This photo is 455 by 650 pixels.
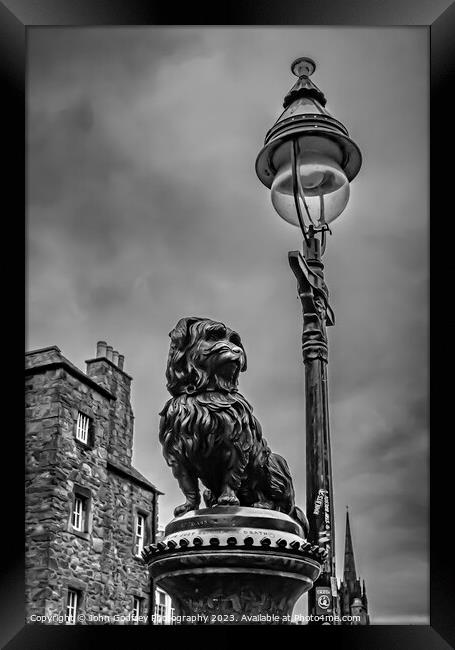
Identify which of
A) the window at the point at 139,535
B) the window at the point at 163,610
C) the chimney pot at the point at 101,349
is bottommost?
the window at the point at 163,610

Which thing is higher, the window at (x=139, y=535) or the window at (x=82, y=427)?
the window at (x=82, y=427)

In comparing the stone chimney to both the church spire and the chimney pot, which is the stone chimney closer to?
the chimney pot

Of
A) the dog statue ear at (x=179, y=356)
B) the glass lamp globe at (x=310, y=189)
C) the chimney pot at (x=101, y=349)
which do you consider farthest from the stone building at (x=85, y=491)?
the dog statue ear at (x=179, y=356)

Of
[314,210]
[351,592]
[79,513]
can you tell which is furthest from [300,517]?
[79,513]

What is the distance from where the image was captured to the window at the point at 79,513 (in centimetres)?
1106

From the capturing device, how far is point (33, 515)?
9758 mm

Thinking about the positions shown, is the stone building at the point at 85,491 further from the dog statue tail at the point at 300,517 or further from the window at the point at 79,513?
the dog statue tail at the point at 300,517

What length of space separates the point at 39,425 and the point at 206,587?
276 inches

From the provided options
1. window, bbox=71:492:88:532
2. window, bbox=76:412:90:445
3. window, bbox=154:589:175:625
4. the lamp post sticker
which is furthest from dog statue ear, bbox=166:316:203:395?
window, bbox=76:412:90:445

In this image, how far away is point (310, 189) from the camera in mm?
5477

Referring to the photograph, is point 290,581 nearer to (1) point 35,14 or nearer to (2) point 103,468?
(1) point 35,14
